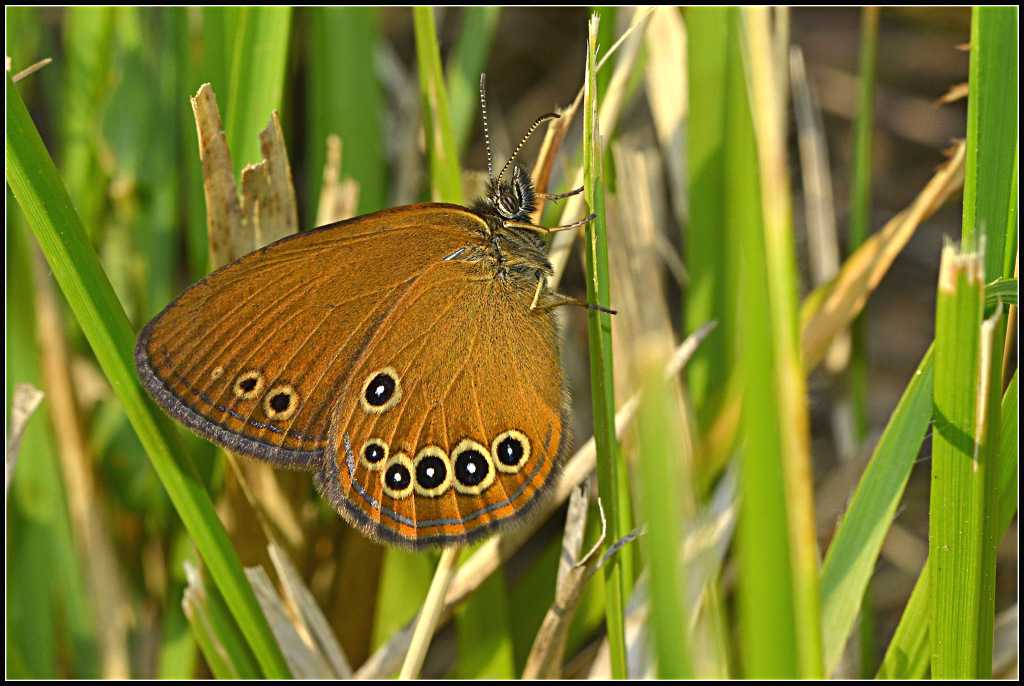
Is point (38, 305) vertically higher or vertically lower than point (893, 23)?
lower

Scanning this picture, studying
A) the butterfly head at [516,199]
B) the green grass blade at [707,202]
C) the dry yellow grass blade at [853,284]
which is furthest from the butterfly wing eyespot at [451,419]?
the dry yellow grass blade at [853,284]

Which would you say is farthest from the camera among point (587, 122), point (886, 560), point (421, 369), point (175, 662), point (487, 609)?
point (886, 560)

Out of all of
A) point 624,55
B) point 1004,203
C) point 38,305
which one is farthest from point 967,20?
point 38,305

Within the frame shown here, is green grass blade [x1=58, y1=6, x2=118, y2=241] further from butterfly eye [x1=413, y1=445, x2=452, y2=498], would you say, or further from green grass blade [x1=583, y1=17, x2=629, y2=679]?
green grass blade [x1=583, y1=17, x2=629, y2=679]

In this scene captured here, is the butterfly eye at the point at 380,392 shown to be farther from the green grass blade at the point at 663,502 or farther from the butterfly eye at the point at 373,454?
the green grass blade at the point at 663,502

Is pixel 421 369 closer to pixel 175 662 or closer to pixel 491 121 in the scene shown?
pixel 175 662

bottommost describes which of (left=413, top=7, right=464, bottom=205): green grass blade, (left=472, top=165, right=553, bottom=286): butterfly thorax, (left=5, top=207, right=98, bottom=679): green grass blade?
(left=5, top=207, right=98, bottom=679): green grass blade

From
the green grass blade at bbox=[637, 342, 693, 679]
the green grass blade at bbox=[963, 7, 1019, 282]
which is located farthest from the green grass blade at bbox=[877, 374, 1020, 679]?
the green grass blade at bbox=[637, 342, 693, 679]

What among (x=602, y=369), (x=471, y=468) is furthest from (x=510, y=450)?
(x=602, y=369)
